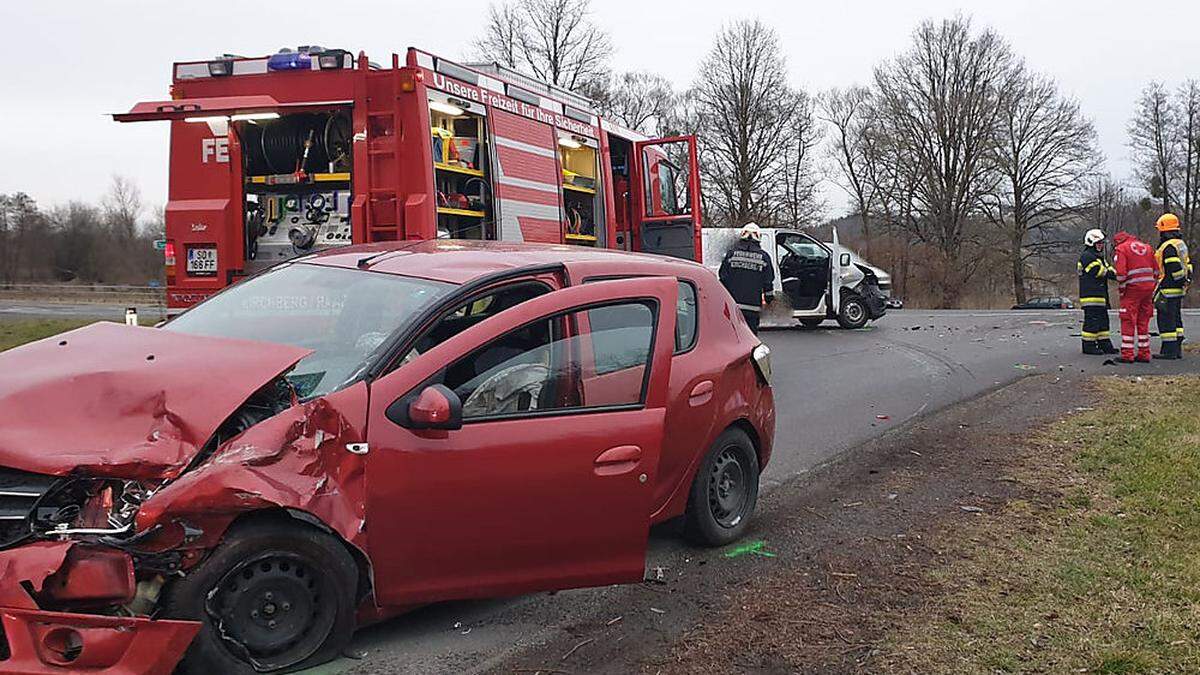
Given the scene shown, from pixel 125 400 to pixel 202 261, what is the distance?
5947 millimetres

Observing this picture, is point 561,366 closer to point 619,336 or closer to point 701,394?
point 619,336

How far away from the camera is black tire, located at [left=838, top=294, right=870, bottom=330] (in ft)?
62.3

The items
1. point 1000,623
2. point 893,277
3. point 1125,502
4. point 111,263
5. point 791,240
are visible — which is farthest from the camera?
point 111,263

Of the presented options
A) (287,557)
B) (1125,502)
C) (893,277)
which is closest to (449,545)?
(287,557)

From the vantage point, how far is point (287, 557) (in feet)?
11.5

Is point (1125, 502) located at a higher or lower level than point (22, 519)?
lower

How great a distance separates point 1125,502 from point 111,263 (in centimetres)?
5441

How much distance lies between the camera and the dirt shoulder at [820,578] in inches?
153

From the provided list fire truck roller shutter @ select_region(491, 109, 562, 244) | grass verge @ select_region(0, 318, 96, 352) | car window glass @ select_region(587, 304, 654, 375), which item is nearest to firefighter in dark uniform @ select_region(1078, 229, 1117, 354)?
fire truck roller shutter @ select_region(491, 109, 562, 244)

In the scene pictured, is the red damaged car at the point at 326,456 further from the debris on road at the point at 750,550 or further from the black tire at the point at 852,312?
the black tire at the point at 852,312

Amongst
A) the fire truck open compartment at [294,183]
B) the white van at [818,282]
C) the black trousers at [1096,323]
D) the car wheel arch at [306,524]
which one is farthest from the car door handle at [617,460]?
the white van at [818,282]

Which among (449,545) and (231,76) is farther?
(231,76)

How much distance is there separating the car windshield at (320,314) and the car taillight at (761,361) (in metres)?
2.12

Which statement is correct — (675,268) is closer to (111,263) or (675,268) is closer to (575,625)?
(575,625)
